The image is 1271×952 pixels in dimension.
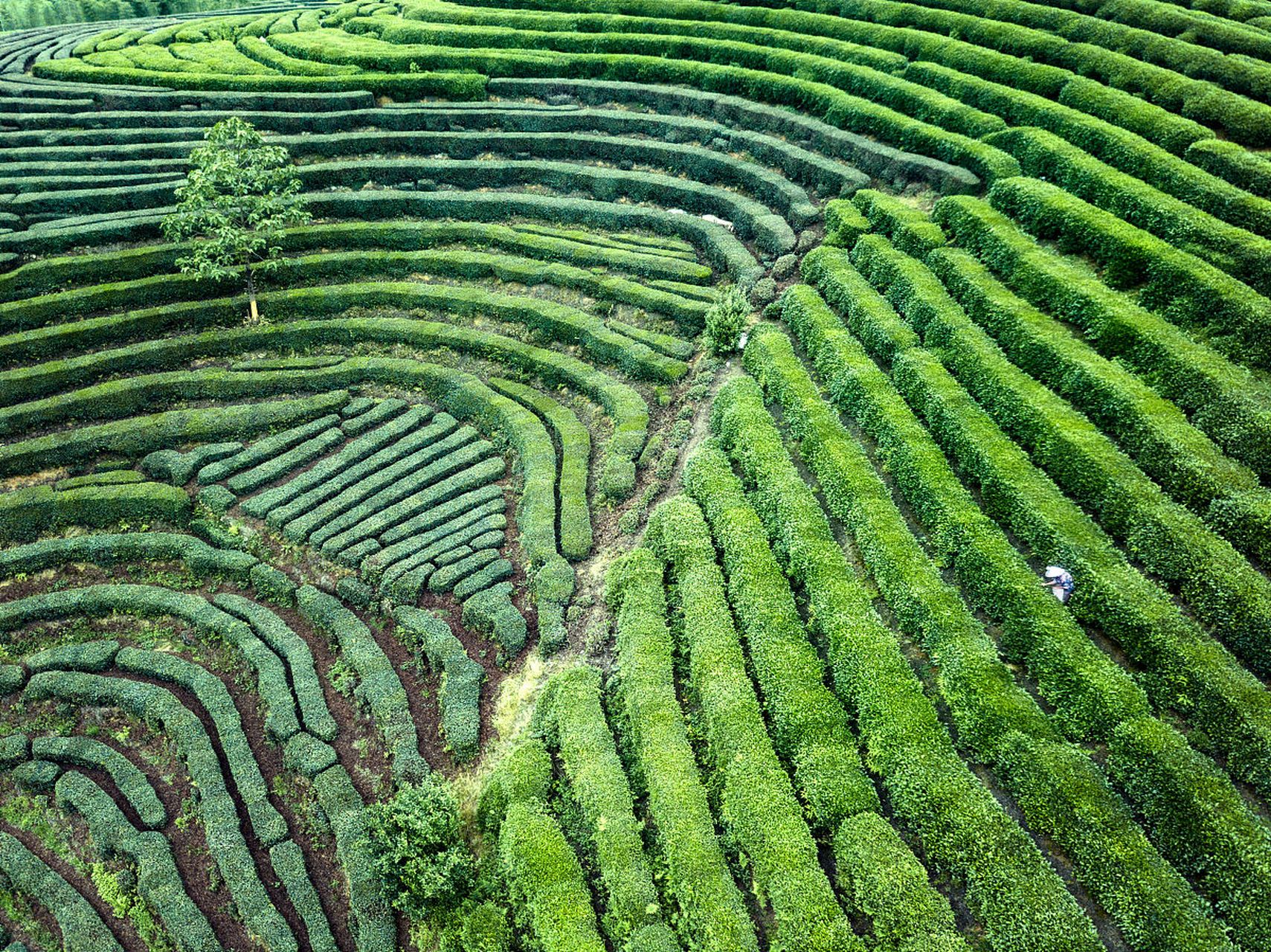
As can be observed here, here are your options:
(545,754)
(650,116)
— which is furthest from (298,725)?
(650,116)

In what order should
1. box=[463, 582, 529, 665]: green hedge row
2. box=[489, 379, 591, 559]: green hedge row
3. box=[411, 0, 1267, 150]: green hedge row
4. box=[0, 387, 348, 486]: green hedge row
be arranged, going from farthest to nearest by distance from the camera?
box=[0, 387, 348, 486]: green hedge row
box=[411, 0, 1267, 150]: green hedge row
box=[489, 379, 591, 559]: green hedge row
box=[463, 582, 529, 665]: green hedge row

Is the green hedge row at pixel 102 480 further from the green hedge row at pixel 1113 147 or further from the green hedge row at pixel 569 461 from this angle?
the green hedge row at pixel 1113 147

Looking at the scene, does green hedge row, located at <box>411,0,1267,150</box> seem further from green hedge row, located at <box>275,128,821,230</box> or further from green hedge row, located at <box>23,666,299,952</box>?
green hedge row, located at <box>23,666,299,952</box>

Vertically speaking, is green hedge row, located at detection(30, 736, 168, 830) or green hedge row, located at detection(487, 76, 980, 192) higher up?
green hedge row, located at detection(487, 76, 980, 192)

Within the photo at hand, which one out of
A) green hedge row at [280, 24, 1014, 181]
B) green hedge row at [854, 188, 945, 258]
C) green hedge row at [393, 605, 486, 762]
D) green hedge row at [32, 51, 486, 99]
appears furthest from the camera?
green hedge row at [32, 51, 486, 99]

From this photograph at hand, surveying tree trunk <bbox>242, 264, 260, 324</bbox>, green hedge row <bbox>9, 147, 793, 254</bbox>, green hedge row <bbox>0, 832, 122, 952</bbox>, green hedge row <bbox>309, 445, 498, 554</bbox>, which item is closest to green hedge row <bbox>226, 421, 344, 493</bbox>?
green hedge row <bbox>309, 445, 498, 554</bbox>

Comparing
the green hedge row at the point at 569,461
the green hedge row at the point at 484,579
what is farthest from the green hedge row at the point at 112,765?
the green hedge row at the point at 569,461
